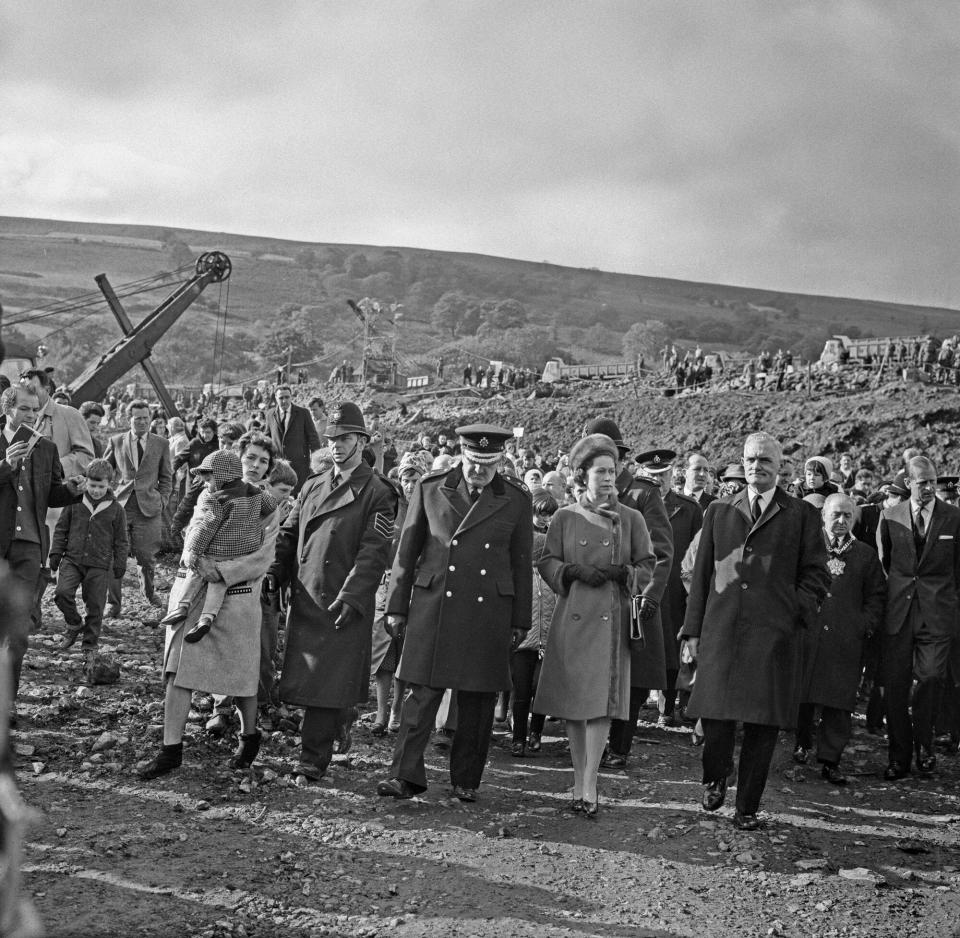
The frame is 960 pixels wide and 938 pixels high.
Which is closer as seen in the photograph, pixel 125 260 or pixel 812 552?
pixel 812 552

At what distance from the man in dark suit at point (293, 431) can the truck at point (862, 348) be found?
3278cm

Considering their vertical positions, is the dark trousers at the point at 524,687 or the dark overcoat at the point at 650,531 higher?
the dark overcoat at the point at 650,531

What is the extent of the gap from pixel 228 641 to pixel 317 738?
802mm

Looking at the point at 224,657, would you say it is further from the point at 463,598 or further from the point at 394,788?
the point at 463,598

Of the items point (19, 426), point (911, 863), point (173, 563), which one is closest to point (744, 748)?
point (911, 863)

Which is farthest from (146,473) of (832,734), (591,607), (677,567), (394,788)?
(832,734)

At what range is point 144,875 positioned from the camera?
5469mm

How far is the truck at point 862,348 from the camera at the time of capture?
43375mm

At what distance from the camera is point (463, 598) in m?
7.17

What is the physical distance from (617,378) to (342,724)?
48.8 meters

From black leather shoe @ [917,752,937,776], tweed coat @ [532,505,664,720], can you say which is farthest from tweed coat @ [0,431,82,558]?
black leather shoe @ [917,752,937,776]

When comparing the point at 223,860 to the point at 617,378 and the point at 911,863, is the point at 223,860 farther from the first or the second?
the point at 617,378

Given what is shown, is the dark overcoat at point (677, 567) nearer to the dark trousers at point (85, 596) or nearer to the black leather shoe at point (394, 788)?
the black leather shoe at point (394, 788)

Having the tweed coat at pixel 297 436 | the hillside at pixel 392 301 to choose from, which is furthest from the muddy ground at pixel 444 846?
the hillside at pixel 392 301
